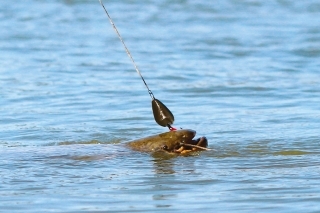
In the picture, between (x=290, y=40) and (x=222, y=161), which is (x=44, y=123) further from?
(x=290, y=40)

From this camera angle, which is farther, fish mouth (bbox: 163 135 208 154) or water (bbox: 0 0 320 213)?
fish mouth (bbox: 163 135 208 154)

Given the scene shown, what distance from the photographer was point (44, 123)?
9.35 m

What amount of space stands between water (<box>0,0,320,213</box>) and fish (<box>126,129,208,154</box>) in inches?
3.7

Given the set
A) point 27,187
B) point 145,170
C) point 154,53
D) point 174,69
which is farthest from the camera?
point 154,53

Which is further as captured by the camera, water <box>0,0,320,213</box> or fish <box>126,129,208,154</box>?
fish <box>126,129,208,154</box>

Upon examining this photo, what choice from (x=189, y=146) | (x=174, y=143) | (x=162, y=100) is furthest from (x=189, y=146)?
(x=162, y=100)

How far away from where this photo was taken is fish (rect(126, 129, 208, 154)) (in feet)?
24.5

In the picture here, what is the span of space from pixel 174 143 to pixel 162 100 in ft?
11.4

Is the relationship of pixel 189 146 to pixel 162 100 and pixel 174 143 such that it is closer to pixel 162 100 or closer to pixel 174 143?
pixel 174 143

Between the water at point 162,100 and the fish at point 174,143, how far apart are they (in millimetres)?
94

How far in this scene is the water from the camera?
6188 mm

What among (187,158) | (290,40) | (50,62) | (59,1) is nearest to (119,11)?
(59,1)

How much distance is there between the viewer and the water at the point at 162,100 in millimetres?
6188

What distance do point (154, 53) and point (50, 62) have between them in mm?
1719
